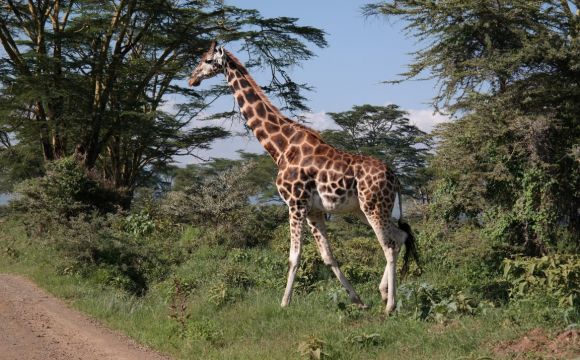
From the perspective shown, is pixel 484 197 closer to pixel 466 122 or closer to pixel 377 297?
pixel 466 122

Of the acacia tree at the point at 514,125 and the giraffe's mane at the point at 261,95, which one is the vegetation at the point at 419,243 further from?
the giraffe's mane at the point at 261,95

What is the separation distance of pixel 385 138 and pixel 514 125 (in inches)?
1034

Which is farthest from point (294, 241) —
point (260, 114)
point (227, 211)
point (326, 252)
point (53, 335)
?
point (227, 211)

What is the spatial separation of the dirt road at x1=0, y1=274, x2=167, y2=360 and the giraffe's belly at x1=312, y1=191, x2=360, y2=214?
2.73 meters

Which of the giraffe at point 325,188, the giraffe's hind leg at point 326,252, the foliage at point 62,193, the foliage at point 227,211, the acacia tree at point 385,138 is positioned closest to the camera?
the giraffe at point 325,188

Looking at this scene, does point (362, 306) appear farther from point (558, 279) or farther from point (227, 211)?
point (227, 211)

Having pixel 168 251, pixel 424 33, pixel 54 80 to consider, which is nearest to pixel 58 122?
pixel 54 80

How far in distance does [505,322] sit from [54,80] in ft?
55.2

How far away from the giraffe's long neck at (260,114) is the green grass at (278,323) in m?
2.12

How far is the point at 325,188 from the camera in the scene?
8.41 m

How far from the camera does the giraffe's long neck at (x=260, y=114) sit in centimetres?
905

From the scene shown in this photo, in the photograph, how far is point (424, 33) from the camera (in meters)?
11.0

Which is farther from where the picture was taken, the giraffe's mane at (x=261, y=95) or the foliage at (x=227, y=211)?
the foliage at (x=227, y=211)

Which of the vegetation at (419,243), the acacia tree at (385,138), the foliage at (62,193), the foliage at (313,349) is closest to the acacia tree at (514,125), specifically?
the vegetation at (419,243)
